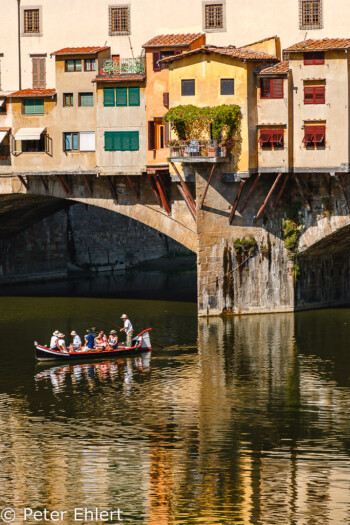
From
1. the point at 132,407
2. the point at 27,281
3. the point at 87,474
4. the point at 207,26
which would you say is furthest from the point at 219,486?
the point at 27,281

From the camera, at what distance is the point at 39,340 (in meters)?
69.7

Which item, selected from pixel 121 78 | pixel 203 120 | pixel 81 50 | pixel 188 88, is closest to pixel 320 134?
pixel 203 120

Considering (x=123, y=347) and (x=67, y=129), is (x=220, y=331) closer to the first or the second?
(x=123, y=347)

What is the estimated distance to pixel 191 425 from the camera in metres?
50.8

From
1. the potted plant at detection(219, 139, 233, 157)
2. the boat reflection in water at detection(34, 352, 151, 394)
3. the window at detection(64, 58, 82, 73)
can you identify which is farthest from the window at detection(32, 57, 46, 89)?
the boat reflection in water at detection(34, 352, 151, 394)

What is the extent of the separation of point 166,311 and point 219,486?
36557 mm

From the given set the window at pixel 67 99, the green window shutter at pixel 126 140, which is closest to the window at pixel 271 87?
the green window shutter at pixel 126 140

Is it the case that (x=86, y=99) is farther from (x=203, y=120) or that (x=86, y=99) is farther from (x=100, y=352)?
(x=100, y=352)

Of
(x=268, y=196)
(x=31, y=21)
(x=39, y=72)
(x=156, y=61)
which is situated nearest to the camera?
(x=268, y=196)

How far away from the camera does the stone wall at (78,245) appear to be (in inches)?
3895

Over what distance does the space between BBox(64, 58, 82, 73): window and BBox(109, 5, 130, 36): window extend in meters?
2.94

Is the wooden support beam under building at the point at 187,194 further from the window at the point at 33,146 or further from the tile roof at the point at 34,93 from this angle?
the window at the point at 33,146

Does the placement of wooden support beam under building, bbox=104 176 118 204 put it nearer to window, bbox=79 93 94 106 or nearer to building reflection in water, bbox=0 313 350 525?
window, bbox=79 93 94 106

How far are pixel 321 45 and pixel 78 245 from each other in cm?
3955
